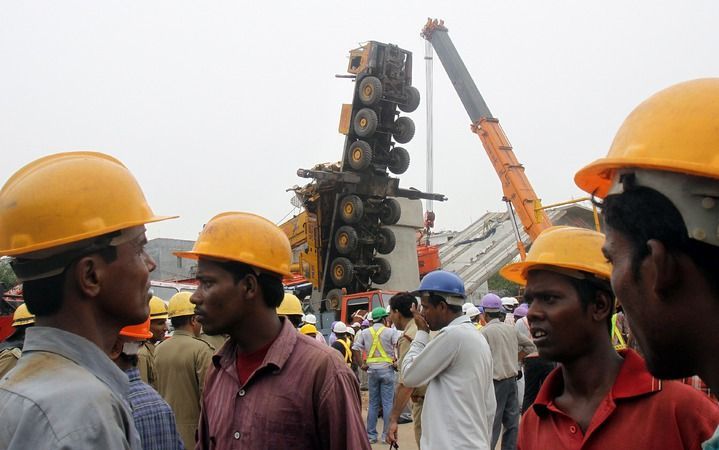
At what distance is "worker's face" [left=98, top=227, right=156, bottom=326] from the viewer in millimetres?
1998

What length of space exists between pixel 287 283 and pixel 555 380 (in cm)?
2312

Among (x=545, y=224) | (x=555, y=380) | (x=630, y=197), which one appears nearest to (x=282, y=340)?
(x=555, y=380)

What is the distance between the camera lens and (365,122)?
20359mm

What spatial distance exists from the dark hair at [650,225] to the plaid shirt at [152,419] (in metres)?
2.41

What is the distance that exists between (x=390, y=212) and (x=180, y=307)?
15297 mm

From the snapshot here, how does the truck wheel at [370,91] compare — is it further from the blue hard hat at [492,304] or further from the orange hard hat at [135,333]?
the orange hard hat at [135,333]

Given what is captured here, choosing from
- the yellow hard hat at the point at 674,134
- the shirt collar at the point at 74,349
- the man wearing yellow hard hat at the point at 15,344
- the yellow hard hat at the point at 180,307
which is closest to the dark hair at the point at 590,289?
the yellow hard hat at the point at 674,134

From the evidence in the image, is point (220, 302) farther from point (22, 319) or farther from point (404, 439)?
point (404, 439)

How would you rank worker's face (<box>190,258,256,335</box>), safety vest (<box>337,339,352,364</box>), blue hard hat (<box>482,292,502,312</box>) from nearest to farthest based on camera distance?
worker's face (<box>190,258,256,335</box>) < blue hard hat (<box>482,292,502,312</box>) < safety vest (<box>337,339,352,364</box>)

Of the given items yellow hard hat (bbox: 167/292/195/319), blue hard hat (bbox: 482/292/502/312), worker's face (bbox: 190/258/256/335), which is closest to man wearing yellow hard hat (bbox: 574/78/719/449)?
worker's face (bbox: 190/258/256/335)

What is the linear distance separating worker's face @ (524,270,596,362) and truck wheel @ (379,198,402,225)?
1837 cm

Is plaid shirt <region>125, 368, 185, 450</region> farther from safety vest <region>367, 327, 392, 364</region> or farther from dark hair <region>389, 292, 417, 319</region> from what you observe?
safety vest <region>367, 327, 392, 364</region>

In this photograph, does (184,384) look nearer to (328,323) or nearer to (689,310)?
(689,310)

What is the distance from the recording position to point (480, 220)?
146ft
